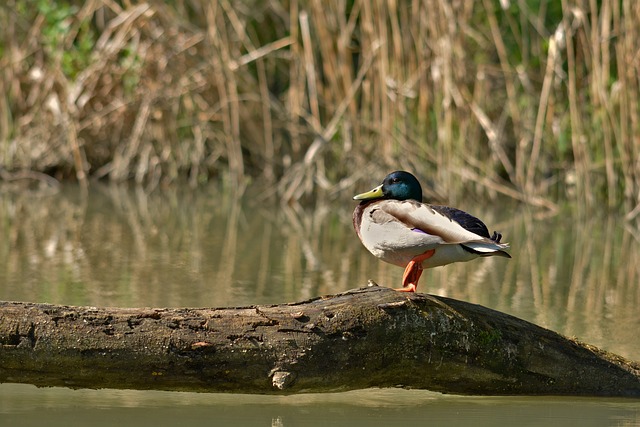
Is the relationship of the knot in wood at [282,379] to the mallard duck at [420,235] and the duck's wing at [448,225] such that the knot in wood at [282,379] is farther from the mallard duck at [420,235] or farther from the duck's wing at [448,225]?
the duck's wing at [448,225]

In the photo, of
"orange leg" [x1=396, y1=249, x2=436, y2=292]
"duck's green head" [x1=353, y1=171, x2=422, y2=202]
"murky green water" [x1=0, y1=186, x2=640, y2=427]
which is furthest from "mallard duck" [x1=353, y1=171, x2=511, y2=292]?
"murky green water" [x1=0, y1=186, x2=640, y2=427]

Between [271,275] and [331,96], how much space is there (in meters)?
4.30

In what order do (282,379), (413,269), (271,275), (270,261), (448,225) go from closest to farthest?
1. (282,379)
2. (448,225)
3. (413,269)
4. (271,275)
5. (270,261)

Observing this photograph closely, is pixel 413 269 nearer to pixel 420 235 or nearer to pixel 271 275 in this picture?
pixel 420 235

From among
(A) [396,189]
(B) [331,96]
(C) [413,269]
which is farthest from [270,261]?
(B) [331,96]

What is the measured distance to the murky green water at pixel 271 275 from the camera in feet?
11.2

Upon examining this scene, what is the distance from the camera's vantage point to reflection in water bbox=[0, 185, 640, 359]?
548cm

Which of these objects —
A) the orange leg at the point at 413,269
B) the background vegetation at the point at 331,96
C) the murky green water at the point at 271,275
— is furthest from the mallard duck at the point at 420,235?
the background vegetation at the point at 331,96

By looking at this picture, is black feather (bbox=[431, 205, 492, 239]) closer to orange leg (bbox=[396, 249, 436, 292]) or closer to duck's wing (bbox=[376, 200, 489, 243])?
duck's wing (bbox=[376, 200, 489, 243])

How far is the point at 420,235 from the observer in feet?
11.9

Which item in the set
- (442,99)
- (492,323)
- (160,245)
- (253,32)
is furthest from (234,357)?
(253,32)

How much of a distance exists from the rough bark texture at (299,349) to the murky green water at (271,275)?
3.7 inches

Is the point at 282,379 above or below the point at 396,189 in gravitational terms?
below

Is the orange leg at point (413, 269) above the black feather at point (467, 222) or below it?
below
